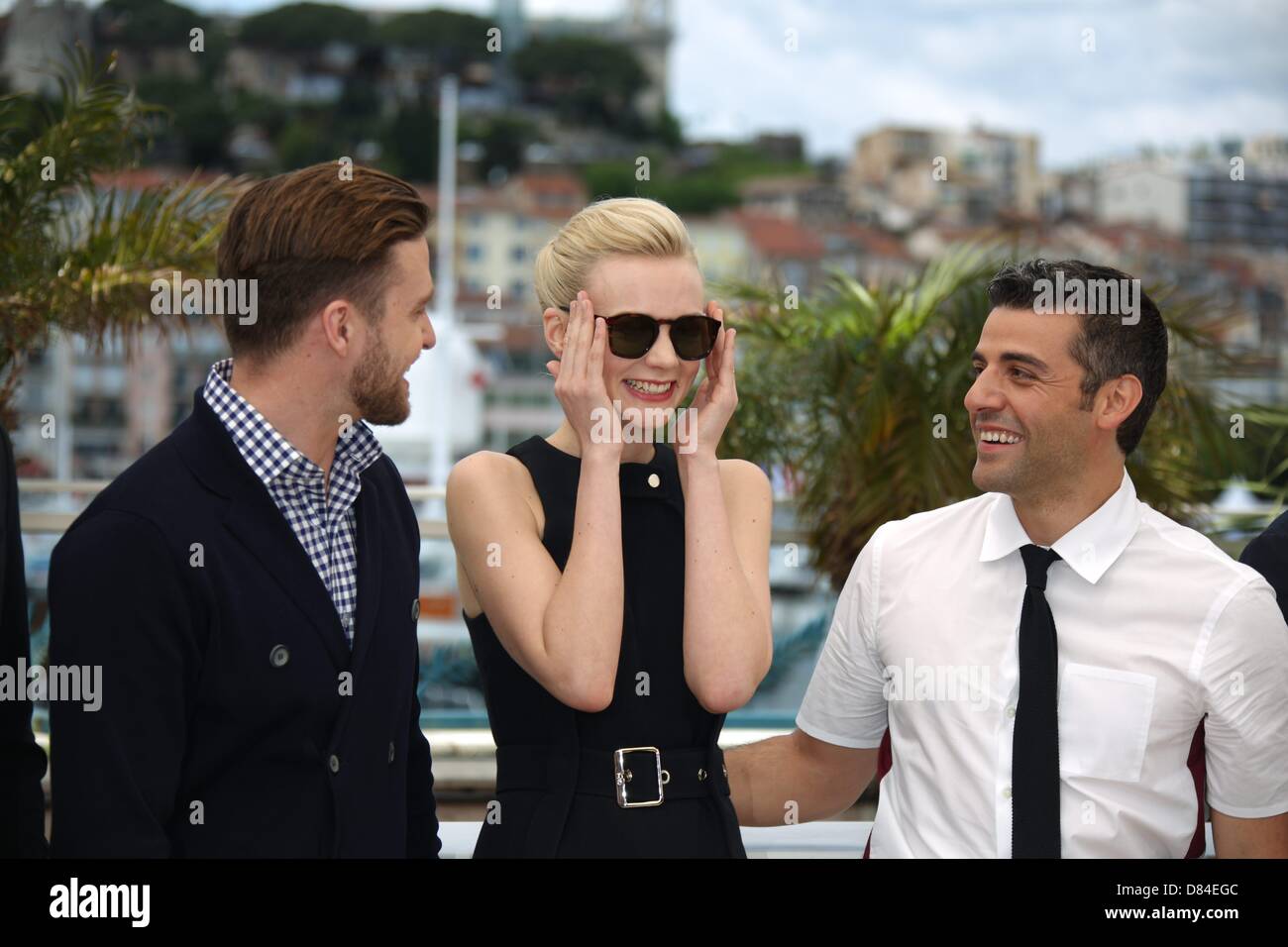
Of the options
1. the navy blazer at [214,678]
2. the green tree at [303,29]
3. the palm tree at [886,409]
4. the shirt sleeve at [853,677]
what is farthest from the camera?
the green tree at [303,29]

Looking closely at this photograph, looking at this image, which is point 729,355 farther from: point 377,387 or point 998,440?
point 377,387

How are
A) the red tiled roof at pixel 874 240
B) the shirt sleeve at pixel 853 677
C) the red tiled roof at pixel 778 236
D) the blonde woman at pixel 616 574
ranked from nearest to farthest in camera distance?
the blonde woman at pixel 616 574 → the shirt sleeve at pixel 853 677 → the red tiled roof at pixel 778 236 → the red tiled roof at pixel 874 240

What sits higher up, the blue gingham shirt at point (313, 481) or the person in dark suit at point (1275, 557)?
the blue gingham shirt at point (313, 481)

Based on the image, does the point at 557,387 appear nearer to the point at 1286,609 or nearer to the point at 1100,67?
the point at 1286,609

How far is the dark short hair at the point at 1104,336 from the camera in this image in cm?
Answer: 245

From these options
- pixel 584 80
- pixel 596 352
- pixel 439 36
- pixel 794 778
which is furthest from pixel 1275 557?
pixel 584 80

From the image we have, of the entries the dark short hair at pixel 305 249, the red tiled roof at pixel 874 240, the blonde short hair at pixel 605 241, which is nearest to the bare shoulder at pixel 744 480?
the blonde short hair at pixel 605 241

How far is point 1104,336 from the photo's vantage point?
2.45m

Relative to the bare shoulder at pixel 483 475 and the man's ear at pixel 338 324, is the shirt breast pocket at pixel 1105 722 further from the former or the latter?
the man's ear at pixel 338 324

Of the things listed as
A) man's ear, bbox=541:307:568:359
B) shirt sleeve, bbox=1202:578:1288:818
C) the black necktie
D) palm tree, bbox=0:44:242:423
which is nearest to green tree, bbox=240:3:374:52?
palm tree, bbox=0:44:242:423

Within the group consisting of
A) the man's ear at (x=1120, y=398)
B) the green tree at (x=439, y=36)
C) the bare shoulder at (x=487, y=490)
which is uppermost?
the green tree at (x=439, y=36)

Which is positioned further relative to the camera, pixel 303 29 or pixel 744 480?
pixel 303 29

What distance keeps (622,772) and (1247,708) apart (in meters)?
0.98
